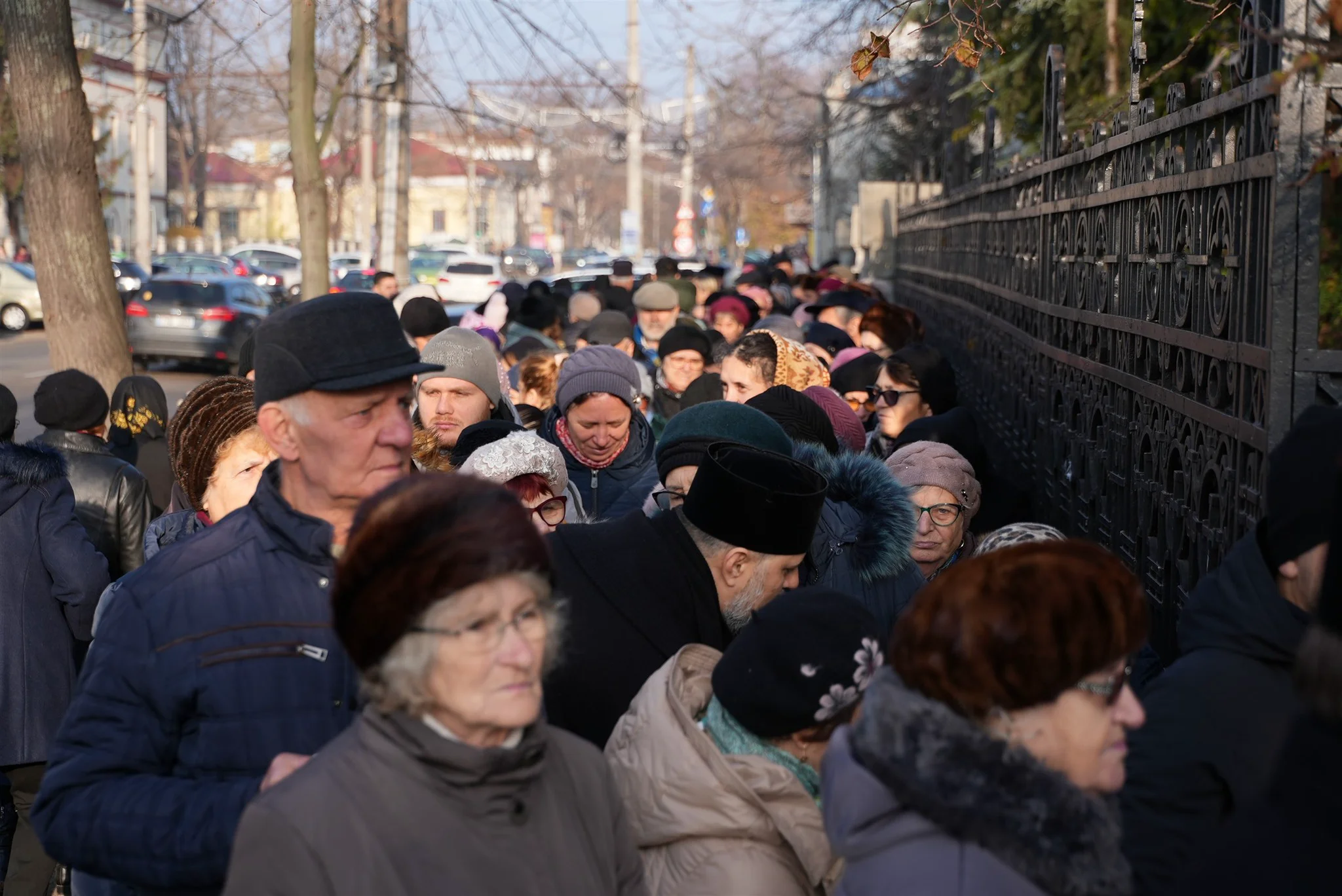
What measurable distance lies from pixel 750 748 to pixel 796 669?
182mm

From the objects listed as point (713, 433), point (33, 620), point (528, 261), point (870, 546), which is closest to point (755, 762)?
point (870, 546)

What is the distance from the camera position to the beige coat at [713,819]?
2873mm

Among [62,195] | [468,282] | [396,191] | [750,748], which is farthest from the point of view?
[468,282]

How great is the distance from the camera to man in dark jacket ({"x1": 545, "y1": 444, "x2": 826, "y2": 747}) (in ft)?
11.5

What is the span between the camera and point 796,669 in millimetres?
2912

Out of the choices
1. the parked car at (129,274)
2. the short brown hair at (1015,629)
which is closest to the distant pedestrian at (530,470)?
the short brown hair at (1015,629)

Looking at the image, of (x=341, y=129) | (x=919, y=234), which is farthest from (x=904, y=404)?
(x=341, y=129)

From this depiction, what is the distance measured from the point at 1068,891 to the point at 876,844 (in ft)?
0.88

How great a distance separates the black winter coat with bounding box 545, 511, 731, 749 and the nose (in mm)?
1258

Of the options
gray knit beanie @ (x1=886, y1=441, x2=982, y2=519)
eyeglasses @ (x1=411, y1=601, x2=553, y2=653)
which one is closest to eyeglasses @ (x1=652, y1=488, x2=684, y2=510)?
gray knit beanie @ (x1=886, y1=441, x2=982, y2=519)

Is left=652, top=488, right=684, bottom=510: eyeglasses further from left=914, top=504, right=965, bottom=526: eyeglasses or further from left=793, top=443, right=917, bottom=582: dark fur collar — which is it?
left=914, top=504, right=965, bottom=526: eyeglasses

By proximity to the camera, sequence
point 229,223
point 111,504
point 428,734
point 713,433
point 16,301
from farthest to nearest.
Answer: point 229,223
point 16,301
point 111,504
point 713,433
point 428,734

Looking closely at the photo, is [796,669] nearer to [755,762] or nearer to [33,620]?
[755,762]

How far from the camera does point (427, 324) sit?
9898mm
